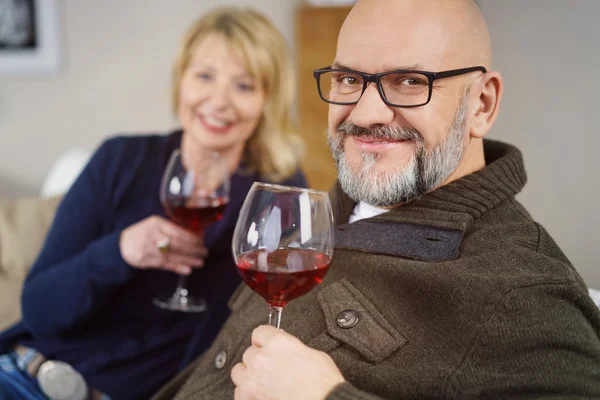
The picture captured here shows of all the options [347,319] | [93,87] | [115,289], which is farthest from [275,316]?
[93,87]

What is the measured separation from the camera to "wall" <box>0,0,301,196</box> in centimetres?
291

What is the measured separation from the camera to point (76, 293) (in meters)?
1.39

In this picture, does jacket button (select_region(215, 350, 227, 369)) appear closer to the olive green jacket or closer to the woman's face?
the olive green jacket

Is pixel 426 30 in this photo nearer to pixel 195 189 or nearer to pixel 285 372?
pixel 285 372

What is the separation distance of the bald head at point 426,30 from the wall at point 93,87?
93.4 inches

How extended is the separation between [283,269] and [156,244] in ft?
2.08

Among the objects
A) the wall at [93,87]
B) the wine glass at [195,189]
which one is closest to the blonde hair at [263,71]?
the wine glass at [195,189]

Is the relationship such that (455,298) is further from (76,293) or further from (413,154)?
(76,293)

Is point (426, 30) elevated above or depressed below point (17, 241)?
above

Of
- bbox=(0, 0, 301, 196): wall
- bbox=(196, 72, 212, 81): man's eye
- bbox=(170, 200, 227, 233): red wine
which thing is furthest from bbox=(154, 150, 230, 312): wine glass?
bbox=(0, 0, 301, 196): wall

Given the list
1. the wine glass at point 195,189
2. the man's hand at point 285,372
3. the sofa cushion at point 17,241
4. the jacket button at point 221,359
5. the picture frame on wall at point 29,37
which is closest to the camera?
the man's hand at point 285,372

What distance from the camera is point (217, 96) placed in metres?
1.55

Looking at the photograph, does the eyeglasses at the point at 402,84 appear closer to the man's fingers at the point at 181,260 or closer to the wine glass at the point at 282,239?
the wine glass at the point at 282,239

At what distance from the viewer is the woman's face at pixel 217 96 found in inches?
61.7
